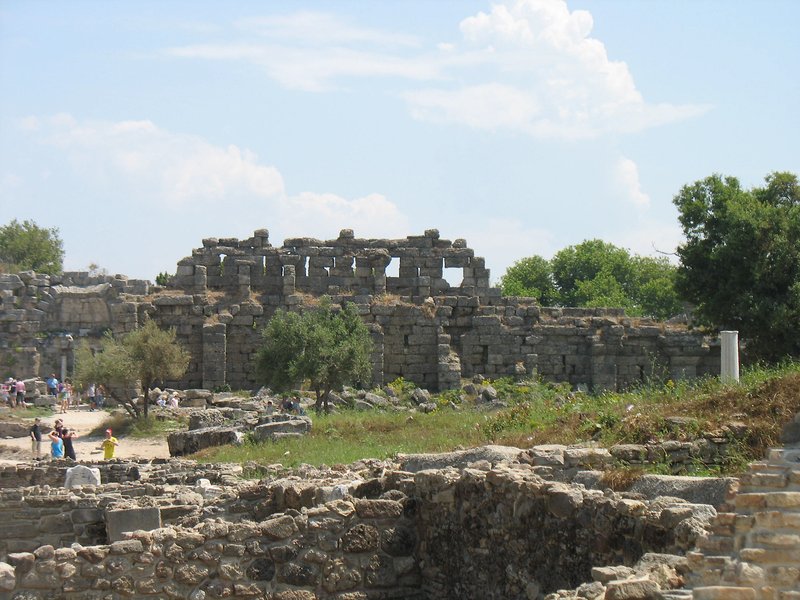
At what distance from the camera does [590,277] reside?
67562mm

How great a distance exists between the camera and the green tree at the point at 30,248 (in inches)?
2434

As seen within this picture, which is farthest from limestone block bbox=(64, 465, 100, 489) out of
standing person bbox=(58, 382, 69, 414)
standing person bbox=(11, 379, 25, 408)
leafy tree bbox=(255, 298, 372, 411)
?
standing person bbox=(11, 379, 25, 408)

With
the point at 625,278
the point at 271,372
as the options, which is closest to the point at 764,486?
the point at 271,372

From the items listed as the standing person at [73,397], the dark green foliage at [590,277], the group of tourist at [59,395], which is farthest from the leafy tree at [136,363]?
the dark green foliage at [590,277]

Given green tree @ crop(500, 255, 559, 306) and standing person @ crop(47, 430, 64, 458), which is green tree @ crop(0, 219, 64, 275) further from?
standing person @ crop(47, 430, 64, 458)

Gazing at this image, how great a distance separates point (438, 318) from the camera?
1345 inches

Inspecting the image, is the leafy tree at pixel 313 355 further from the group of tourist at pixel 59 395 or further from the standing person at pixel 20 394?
the standing person at pixel 20 394

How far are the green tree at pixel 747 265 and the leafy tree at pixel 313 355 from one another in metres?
8.50

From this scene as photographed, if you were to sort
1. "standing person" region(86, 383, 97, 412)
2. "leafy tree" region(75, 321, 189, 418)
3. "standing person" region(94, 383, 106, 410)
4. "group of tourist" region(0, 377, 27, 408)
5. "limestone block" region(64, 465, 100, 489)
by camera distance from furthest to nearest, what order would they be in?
"standing person" region(94, 383, 106, 410)
"standing person" region(86, 383, 97, 412)
"group of tourist" region(0, 377, 27, 408)
"leafy tree" region(75, 321, 189, 418)
"limestone block" region(64, 465, 100, 489)

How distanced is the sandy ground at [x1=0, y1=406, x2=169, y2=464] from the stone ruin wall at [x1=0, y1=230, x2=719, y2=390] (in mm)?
3759

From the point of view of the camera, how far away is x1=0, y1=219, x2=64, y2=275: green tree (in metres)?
61.8

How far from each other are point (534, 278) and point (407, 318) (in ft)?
110

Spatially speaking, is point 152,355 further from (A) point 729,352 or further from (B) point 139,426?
(A) point 729,352

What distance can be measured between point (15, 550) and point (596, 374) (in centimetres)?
2265
